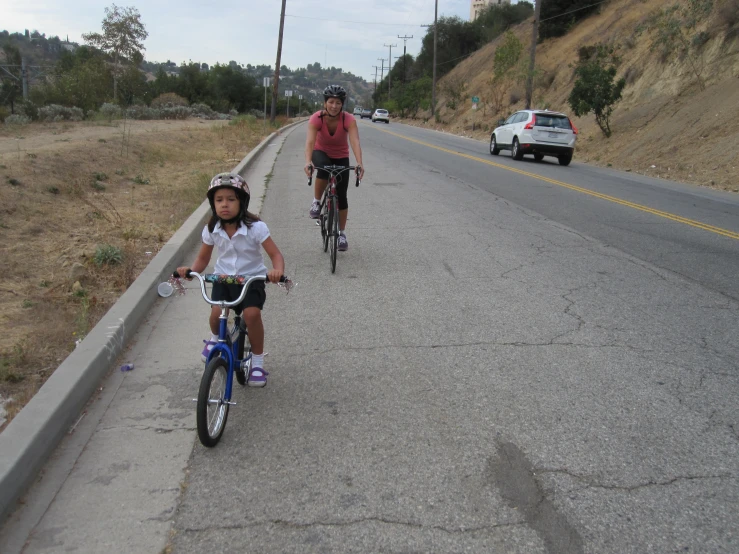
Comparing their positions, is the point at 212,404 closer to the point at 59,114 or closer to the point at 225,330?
the point at 225,330

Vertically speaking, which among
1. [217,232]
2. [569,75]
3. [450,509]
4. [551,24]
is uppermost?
[551,24]

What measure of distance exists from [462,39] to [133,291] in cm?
8866

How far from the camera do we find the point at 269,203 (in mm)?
11664

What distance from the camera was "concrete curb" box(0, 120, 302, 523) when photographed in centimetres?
313

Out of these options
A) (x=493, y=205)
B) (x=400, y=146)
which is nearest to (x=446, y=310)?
(x=493, y=205)

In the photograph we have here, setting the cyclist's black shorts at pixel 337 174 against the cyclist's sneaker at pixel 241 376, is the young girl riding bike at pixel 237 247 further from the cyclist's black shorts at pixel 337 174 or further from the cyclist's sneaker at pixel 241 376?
the cyclist's black shorts at pixel 337 174

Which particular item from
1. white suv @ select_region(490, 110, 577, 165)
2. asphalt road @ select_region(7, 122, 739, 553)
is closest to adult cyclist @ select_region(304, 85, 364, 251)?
asphalt road @ select_region(7, 122, 739, 553)

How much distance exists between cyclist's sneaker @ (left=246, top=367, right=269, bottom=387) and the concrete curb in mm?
1007

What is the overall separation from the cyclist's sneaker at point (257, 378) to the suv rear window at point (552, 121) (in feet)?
63.1

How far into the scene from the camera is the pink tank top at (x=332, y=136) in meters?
7.31

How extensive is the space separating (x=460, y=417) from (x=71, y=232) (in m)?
6.68

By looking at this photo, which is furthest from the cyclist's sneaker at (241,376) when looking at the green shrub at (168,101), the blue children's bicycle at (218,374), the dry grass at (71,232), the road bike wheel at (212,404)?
the green shrub at (168,101)

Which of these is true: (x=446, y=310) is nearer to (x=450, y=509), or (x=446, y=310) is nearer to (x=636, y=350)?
(x=636, y=350)

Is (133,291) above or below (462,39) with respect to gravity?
below
